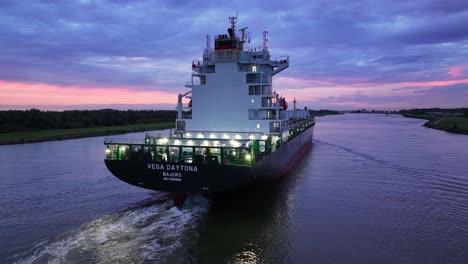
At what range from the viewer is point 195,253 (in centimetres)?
1252

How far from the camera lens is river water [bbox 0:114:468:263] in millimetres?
12453

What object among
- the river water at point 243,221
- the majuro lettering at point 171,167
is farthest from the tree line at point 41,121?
the majuro lettering at point 171,167

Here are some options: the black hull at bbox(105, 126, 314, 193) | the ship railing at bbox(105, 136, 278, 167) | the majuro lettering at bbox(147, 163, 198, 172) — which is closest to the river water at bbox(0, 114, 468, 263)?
the black hull at bbox(105, 126, 314, 193)

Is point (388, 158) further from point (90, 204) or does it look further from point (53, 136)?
point (53, 136)

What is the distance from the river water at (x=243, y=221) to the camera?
1245cm

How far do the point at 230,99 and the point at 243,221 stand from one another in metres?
10.3

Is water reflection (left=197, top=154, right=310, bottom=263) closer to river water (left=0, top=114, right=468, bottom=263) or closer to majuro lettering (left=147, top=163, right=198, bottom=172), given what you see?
river water (left=0, top=114, right=468, bottom=263)

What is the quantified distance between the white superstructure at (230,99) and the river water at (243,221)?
4.53m

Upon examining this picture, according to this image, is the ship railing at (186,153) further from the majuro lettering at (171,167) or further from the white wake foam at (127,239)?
the white wake foam at (127,239)

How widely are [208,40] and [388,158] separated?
21924mm

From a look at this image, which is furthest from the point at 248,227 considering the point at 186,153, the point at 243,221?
the point at 186,153

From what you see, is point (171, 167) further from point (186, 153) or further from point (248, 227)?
point (248, 227)

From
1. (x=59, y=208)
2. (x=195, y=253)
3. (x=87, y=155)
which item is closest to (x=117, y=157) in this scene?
(x=59, y=208)

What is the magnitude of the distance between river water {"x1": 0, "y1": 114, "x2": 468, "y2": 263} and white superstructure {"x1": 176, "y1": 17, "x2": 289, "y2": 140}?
453cm
